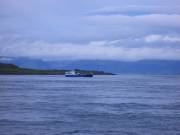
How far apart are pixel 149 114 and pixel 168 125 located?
6.84 metres

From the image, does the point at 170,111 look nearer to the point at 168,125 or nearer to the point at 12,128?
the point at 168,125

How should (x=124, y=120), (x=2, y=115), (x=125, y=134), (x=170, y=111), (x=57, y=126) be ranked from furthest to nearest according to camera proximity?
1. (x=170, y=111)
2. (x=2, y=115)
3. (x=124, y=120)
4. (x=57, y=126)
5. (x=125, y=134)

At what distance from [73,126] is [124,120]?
4955mm

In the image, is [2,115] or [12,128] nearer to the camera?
[12,128]

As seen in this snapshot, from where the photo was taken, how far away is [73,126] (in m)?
34.9

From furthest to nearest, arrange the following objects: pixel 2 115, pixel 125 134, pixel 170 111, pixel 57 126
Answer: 1. pixel 170 111
2. pixel 2 115
3. pixel 57 126
4. pixel 125 134

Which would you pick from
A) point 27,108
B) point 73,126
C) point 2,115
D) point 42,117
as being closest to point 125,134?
point 73,126

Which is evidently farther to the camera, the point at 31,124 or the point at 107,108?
the point at 107,108

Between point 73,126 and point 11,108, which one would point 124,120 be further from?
point 11,108

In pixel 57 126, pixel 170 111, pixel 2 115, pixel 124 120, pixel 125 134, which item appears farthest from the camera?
pixel 170 111

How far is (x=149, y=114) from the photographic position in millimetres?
42562

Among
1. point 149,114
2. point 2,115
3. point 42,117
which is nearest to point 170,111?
point 149,114

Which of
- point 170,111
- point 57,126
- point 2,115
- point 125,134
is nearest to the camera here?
point 125,134

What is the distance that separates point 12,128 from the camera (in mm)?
33594
